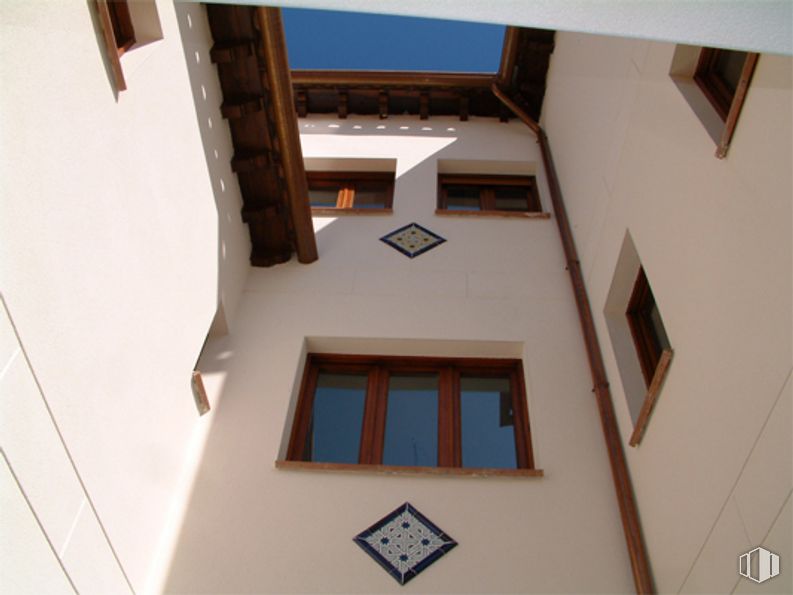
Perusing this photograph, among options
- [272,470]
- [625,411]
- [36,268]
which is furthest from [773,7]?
[272,470]

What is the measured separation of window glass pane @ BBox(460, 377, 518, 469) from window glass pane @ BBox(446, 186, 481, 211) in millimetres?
1622

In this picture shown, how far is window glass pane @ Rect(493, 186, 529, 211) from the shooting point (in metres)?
4.69

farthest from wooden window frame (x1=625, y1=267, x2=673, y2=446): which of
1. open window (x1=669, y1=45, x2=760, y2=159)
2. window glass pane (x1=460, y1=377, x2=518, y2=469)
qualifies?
open window (x1=669, y1=45, x2=760, y2=159)

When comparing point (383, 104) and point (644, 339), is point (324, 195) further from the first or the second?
point (644, 339)

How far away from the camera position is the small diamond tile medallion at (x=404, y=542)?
2486 millimetres

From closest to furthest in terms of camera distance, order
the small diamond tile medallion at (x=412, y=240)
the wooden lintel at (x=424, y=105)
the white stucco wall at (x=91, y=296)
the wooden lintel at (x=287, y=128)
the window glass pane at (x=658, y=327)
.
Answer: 1. the white stucco wall at (x=91, y=296)
2. the window glass pane at (x=658, y=327)
3. the wooden lintel at (x=287, y=128)
4. the small diamond tile medallion at (x=412, y=240)
5. the wooden lintel at (x=424, y=105)

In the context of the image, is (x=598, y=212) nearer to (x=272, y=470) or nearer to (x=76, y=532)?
(x=272, y=470)

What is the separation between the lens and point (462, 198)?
→ 4.75 meters

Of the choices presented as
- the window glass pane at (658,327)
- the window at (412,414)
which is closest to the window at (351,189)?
the window at (412,414)

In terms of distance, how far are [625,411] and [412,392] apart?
1.00m

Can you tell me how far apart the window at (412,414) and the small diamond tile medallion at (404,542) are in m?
0.24

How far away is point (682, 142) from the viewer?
2.40 meters

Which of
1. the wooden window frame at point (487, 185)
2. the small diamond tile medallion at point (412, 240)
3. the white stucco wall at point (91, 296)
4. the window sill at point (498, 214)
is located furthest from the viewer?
the wooden window frame at point (487, 185)

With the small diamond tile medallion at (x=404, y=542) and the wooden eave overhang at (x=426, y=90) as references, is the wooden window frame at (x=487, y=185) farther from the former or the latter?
the small diamond tile medallion at (x=404, y=542)
